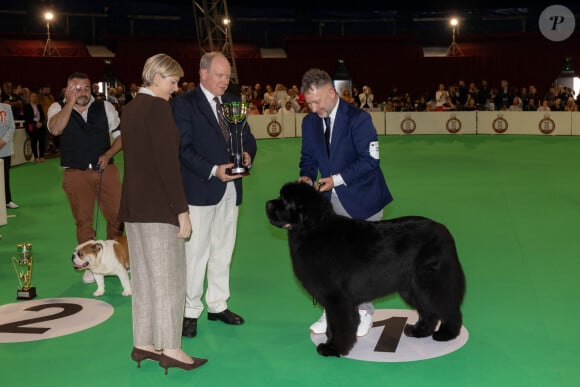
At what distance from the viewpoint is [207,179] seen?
204 inches

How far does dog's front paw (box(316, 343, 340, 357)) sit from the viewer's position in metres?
4.84

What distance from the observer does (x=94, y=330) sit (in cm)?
554

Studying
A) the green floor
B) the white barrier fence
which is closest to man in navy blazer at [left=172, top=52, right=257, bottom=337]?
the green floor

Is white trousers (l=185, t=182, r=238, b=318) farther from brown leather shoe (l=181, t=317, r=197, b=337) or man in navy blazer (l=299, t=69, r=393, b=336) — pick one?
man in navy blazer (l=299, t=69, r=393, b=336)

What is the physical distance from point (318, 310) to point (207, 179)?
1.60 meters

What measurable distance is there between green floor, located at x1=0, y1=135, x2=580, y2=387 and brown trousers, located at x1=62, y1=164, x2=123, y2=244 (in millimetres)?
595

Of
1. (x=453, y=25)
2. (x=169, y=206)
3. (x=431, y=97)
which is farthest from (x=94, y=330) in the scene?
(x=453, y=25)

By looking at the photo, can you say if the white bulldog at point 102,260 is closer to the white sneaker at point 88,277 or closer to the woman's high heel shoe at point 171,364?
the white sneaker at point 88,277

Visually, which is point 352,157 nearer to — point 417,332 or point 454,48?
point 417,332

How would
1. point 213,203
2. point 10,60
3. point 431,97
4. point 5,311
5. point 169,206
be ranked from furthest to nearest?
point 431,97 → point 10,60 → point 5,311 → point 213,203 → point 169,206

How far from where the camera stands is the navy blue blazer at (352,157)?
5.04m

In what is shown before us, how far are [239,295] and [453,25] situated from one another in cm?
3323

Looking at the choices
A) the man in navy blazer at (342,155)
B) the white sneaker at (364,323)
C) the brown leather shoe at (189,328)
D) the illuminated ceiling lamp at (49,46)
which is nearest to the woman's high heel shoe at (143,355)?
the brown leather shoe at (189,328)

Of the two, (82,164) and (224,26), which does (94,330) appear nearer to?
(82,164)
